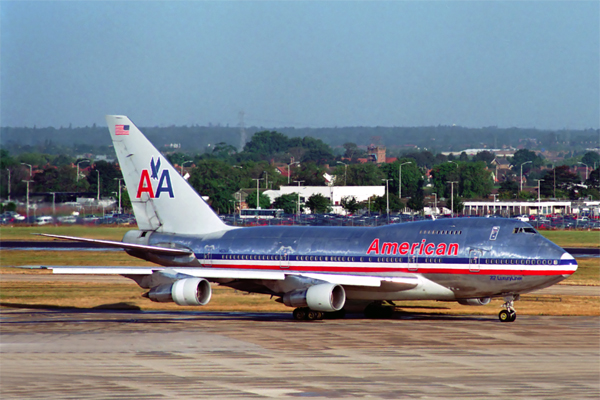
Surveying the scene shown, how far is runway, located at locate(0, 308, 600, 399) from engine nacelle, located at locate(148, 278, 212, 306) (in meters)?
1.16

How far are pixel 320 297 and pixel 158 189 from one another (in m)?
12.3

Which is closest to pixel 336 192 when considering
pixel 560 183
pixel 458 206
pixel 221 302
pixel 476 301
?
pixel 458 206

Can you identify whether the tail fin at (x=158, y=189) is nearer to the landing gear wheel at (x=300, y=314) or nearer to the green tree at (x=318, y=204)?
the landing gear wheel at (x=300, y=314)

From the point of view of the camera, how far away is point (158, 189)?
142 ft

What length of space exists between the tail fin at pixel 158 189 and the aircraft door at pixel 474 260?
13.8 meters

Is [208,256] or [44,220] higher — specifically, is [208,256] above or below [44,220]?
below

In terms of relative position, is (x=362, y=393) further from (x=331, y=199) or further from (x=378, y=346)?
(x=331, y=199)

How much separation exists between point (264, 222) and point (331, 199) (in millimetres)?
48695

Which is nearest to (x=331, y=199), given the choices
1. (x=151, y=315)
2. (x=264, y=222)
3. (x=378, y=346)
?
(x=264, y=222)

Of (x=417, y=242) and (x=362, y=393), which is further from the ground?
(x=417, y=242)

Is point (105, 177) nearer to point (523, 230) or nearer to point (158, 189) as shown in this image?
point (158, 189)

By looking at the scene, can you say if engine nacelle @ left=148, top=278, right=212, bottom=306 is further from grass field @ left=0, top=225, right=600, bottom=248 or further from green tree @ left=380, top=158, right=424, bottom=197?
green tree @ left=380, top=158, right=424, bottom=197

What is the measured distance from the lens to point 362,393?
72.4 ft

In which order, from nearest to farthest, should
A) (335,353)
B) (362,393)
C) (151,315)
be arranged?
(362,393) < (335,353) < (151,315)
